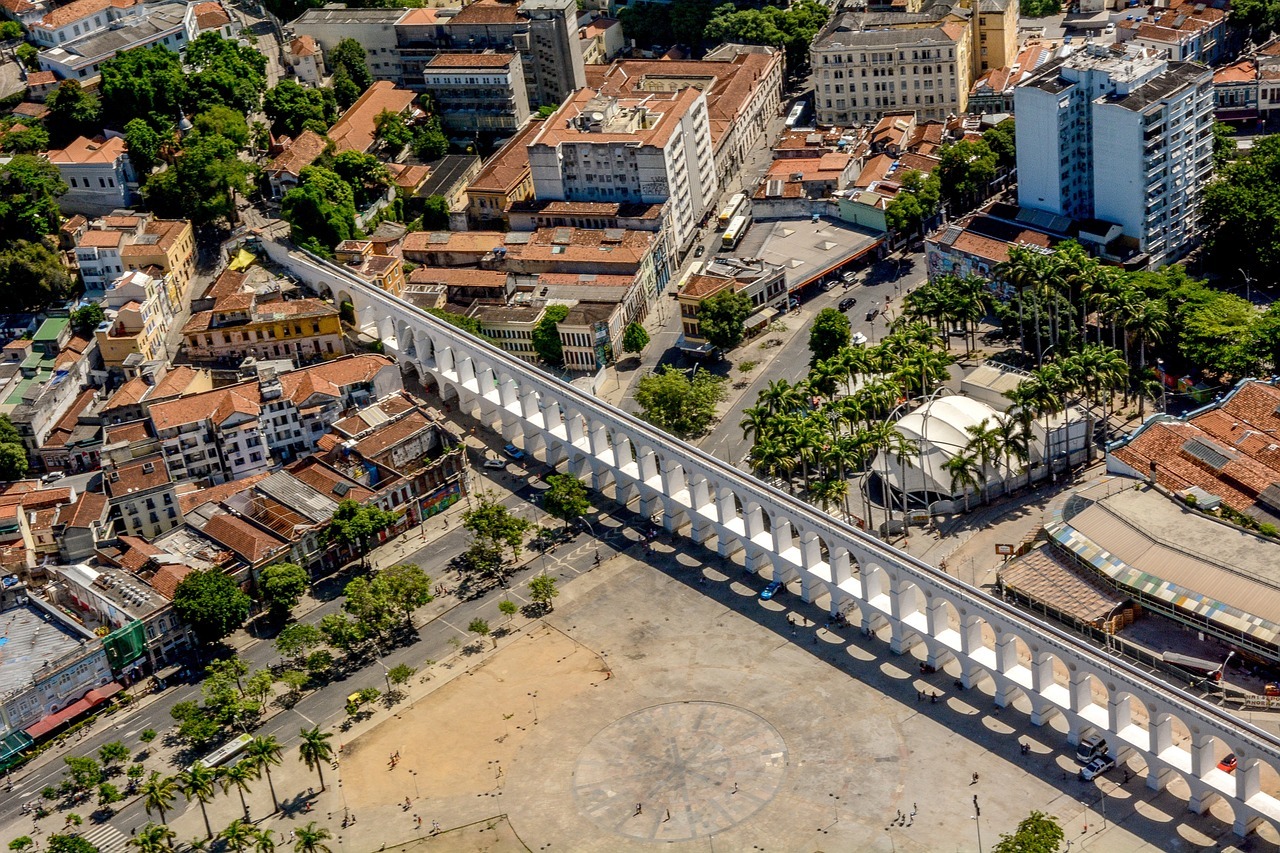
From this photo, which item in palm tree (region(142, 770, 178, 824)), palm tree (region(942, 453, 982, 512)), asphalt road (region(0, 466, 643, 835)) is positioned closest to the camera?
palm tree (region(142, 770, 178, 824))

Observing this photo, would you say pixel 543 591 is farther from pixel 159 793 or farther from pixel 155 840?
pixel 155 840

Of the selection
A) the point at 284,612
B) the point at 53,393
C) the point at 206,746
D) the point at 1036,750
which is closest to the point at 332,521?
the point at 284,612

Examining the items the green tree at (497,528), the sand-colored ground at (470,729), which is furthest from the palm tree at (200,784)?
the green tree at (497,528)

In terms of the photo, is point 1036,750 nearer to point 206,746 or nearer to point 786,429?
point 786,429

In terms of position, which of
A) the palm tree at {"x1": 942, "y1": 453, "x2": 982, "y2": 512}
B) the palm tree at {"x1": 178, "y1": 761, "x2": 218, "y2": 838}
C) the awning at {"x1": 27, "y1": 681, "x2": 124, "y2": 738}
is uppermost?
the palm tree at {"x1": 942, "y1": 453, "x2": 982, "y2": 512}

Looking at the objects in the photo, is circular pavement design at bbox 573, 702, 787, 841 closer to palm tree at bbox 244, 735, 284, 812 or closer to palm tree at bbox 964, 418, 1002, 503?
palm tree at bbox 244, 735, 284, 812

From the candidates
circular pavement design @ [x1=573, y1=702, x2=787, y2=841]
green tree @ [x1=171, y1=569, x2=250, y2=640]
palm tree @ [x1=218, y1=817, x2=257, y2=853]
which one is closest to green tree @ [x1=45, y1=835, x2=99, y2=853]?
palm tree @ [x1=218, y1=817, x2=257, y2=853]
